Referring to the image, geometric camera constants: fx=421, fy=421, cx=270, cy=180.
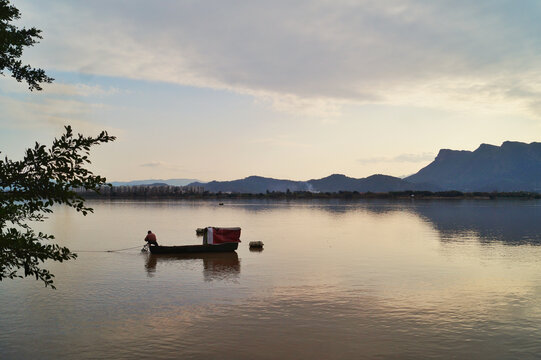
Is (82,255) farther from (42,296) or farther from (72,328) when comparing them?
(72,328)

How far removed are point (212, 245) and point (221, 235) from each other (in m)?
1.73

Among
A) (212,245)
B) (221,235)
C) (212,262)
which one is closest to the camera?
(212,262)

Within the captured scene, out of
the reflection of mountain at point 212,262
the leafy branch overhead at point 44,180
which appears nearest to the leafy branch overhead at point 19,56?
the leafy branch overhead at point 44,180

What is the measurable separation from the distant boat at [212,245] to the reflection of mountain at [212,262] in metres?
0.57

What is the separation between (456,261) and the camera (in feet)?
142

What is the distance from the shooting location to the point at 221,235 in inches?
1881

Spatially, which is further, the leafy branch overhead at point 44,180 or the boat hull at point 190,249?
the boat hull at point 190,249

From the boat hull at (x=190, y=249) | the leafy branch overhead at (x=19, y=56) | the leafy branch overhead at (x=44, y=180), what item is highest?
the leafy branch overhead at (x=19, y=56)

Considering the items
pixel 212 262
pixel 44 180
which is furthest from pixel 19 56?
pixel 212 262

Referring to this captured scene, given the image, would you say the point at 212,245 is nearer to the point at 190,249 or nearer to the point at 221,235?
the point at 221,235

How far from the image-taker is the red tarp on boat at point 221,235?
47.2 m

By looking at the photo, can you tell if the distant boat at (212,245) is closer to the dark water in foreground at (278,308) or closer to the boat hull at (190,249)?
the boat hull at (190,249)

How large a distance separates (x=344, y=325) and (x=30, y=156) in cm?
1666

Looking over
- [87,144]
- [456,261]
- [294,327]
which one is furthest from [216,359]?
[456,261]
